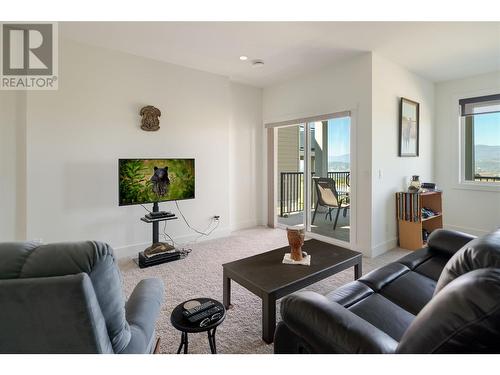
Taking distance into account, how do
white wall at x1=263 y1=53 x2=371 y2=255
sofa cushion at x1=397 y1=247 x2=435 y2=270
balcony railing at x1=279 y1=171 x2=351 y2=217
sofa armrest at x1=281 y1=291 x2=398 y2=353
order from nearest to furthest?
sofa armrest at x1=281 y1=291 x2=398 y2=353
sofa cushion at x1=397 y1=247 x2=435 y2=270
white wall at x1=263 y1=53 x2=371 y2=255
balcony railing at x1=279 y1=171 x2=351 y2=217

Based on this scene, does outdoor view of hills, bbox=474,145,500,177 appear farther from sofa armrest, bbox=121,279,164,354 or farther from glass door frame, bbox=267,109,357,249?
sofa armrest, bbox=121,279,164,354

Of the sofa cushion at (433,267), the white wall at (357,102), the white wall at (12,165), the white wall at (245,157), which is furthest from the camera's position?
the white wall at (245,157)

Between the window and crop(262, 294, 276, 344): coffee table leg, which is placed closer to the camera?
crop(262, 294, 276, 344): coffee table leg

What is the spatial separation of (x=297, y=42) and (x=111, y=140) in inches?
97.3

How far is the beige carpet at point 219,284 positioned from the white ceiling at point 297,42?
99.1 inches

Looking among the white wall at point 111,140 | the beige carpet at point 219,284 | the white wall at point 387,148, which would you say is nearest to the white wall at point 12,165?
the white wall at point 111,140

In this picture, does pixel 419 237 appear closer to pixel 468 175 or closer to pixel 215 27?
pixel 468 175

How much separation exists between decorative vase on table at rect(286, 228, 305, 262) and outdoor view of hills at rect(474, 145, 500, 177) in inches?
154

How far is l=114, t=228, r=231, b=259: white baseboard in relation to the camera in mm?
3301

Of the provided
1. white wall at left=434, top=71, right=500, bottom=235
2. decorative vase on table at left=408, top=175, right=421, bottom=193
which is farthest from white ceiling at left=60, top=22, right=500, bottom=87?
decorative vase on table at left=408, top=175, right=421, bottom=193

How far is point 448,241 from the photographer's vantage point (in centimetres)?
193

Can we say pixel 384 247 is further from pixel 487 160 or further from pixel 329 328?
pixel 329 328

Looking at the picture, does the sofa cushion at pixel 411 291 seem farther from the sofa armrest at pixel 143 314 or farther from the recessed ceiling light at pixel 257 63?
the recessed ceiling light at pixel 257 63

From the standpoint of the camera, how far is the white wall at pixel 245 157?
4571 mm
